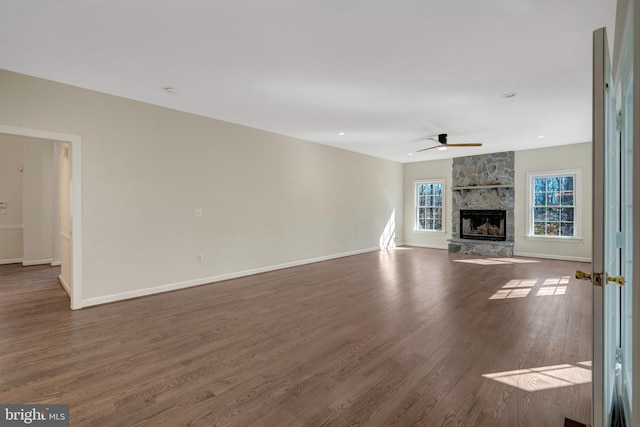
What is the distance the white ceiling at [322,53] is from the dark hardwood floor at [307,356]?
2.75 meters

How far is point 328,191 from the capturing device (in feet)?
24.6

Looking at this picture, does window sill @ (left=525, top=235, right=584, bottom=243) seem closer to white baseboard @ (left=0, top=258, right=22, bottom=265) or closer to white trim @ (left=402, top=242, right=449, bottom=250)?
white trim @ (left=402, top=242, right=449, bottom=250)

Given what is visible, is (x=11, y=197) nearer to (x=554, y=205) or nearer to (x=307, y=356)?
(x=307, y=356)

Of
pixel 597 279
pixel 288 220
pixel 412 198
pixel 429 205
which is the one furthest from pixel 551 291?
pixel 412 198

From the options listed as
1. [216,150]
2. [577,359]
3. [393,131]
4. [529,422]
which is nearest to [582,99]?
[393,131]

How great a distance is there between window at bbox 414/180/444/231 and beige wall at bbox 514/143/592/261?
6.68 ft

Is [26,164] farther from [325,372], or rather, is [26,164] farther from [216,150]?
[325,372]

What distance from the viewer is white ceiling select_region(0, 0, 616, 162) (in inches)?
93.6

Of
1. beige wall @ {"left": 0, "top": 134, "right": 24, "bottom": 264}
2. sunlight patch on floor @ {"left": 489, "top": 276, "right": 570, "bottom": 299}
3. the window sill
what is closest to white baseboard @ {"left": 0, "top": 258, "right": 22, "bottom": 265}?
beige wall @ {"left": 0, "top": 134, "right": 24, "bottom": 264}

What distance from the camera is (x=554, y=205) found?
756cm

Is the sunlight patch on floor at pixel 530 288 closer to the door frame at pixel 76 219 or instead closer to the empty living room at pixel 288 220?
the empty living room at pixel 288 220

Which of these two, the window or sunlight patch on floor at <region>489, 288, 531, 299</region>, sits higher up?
the window

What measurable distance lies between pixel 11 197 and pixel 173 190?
5.14m

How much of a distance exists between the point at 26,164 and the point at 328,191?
6.69 m
